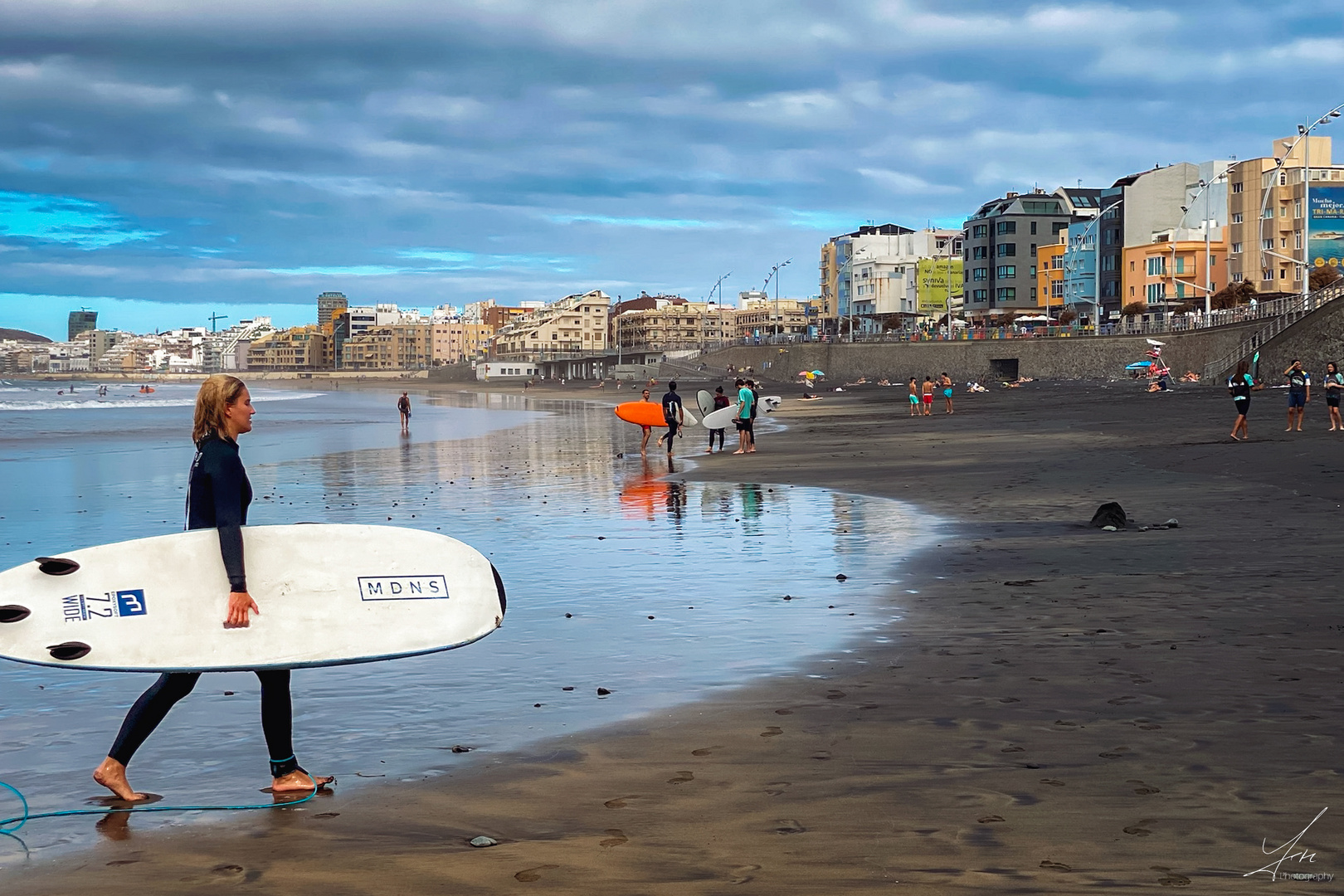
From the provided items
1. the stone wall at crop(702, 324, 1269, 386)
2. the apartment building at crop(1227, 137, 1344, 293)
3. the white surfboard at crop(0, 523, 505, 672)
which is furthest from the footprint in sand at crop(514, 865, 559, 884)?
the apartment building at crop(1227, 137, 1344, 293)

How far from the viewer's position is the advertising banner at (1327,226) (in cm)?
9225

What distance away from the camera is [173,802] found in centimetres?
593

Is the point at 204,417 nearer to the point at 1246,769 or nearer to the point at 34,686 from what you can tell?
the point at 34,686

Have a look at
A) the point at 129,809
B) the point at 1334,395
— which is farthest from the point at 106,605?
the point at 1334,395

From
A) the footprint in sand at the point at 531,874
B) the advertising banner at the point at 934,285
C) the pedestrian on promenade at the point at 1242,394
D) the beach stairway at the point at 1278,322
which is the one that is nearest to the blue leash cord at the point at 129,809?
the footprint in sand at the point at 531,874

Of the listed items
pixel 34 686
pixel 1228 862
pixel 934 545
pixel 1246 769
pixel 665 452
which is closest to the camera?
pixel 1228 862

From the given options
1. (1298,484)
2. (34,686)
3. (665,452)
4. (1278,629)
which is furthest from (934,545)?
(665,452)

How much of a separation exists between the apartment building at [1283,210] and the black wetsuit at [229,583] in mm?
99367

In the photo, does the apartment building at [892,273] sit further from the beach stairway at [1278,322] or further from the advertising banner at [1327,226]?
the beach stairway at [1278,322]

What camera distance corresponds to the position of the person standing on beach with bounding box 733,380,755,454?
29359 mm

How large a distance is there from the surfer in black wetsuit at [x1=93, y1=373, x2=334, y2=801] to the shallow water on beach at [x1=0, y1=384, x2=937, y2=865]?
24 cm

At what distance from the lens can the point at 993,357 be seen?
303 ft

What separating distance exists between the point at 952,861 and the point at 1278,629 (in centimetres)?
520

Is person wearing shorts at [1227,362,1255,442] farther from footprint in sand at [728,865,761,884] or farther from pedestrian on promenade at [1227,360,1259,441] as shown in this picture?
footprint in sand at [728,865,761,884]
